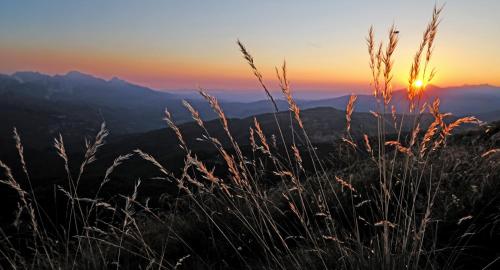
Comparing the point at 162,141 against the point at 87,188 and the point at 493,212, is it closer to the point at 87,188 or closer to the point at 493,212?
the point at 87,188

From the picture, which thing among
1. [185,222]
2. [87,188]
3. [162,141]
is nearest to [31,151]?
[162,141]

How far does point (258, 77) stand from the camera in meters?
2.52

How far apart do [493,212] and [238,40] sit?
2.57 metres

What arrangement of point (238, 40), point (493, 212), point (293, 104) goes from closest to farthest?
point (238, 40), point (293, 104), point (493, 212)

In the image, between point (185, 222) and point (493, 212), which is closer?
point (493, 212)

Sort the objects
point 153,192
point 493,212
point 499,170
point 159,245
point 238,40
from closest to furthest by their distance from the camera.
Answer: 1. point 238,40
2. point 493,212
3. point 499,170
4. point 159,245
5. point 153,192

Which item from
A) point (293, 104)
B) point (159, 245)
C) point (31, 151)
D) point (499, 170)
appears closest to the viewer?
point (293, 104)

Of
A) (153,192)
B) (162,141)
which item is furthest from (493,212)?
(162,141)

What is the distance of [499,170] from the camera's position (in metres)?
4.11

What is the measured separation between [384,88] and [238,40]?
34.8 inches

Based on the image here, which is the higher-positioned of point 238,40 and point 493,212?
point 238,40

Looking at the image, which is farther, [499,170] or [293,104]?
[499,170]

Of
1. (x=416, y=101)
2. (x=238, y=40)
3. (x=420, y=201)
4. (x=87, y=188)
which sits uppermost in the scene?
(x=238, y=40)

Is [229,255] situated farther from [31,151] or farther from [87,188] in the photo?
[31,151]
